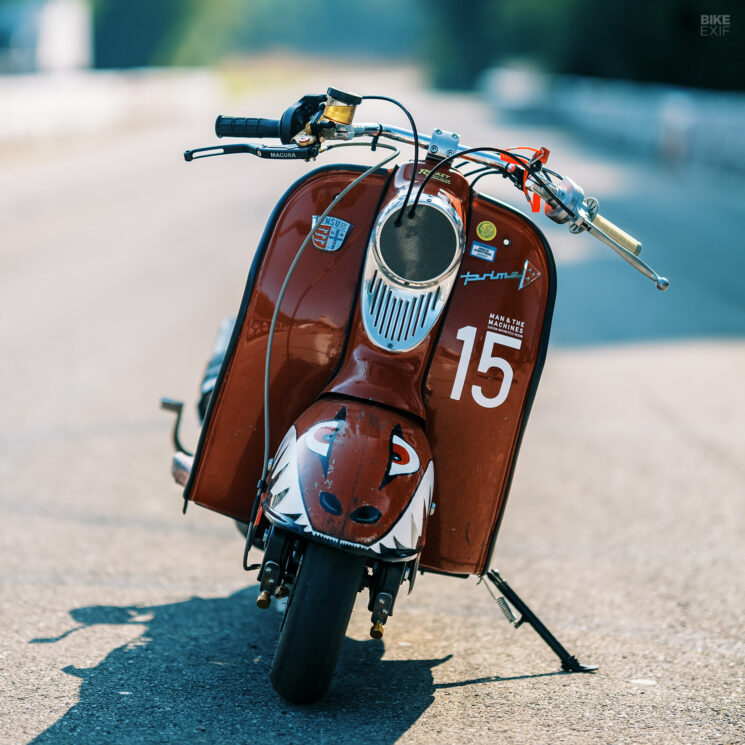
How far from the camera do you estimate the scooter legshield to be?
8.77 feet

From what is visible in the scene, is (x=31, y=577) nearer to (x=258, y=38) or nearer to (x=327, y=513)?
(x=327, y=513)

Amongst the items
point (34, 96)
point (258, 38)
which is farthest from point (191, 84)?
point (258, 38)

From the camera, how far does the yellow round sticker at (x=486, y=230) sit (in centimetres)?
323

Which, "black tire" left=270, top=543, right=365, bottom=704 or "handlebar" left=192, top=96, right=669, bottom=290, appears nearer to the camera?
"black tire" left=270, top=543, right=365, bottom=704

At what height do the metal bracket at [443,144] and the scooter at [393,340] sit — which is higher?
the metal bracket at [443,144]

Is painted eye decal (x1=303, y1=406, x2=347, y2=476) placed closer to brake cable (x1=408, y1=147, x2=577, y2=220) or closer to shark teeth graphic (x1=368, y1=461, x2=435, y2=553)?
shark teeth graphic (x1=368, y1=461, x2=435, y2=553)

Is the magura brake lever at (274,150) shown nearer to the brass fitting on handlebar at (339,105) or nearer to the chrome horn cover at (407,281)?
the brass fitting on handlebar at (339,105)

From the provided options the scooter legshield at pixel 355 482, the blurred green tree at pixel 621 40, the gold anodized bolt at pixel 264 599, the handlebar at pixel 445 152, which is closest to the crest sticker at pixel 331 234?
the handlebar at pixel 445 152

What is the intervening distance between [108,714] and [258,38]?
13683 cm

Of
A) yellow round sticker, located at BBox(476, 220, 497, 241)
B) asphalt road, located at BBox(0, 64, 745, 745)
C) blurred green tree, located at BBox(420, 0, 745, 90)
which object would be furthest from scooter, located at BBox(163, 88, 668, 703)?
blurred green tree, located at BBox(420, 0, 745, 90)

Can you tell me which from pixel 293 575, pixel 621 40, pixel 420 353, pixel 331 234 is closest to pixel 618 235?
pixel 420 353

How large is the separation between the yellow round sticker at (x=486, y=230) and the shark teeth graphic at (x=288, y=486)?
0.80 meters

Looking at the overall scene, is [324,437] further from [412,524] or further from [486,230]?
[486,230]

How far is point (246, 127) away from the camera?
314 cm
